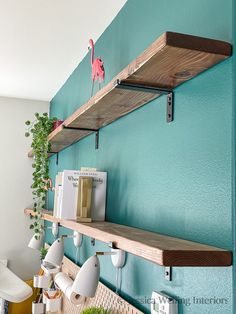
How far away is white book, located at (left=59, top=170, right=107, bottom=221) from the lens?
1.98 metres

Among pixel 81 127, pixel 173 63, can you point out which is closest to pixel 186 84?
pixel 173 63

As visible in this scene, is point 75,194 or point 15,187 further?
point 15,187

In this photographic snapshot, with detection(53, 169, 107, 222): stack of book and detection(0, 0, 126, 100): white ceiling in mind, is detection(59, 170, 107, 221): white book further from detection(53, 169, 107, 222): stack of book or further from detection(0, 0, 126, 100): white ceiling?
detection(0, 0, 126, 100): white ceiling

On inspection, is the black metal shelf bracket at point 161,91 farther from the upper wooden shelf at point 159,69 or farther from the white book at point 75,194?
the white book at point 75,194

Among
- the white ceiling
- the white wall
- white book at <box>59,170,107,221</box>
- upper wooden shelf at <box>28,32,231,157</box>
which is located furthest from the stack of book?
the white wall

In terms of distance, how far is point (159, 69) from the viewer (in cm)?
119

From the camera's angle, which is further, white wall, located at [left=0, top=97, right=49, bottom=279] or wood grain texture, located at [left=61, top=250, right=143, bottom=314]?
white wall, located at [left=0, top=97, right=49, bottom=279]

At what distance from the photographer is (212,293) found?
108cm

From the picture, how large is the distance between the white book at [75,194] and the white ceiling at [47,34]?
35.8 inches

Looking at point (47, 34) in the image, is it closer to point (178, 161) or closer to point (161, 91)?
point (161, 91)

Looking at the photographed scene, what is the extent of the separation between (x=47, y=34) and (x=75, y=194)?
112 centimetres

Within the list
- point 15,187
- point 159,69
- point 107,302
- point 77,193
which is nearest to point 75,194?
point 77,193

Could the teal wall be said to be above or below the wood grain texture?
above

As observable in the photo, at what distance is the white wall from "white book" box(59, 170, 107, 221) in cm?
223
